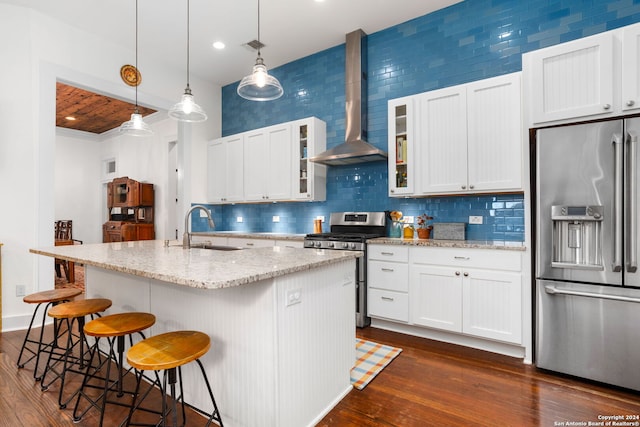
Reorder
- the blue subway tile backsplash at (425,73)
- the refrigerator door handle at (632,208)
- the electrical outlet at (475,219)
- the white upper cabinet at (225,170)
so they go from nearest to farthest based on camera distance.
Result: the refrigerator door handle at (632,208) < the blue subway tile backsplash at (425,73) < the electrical outlet at (475,219) < the white upper cabinet at (225,170)

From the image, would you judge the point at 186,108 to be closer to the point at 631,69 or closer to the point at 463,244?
the point at 463,244

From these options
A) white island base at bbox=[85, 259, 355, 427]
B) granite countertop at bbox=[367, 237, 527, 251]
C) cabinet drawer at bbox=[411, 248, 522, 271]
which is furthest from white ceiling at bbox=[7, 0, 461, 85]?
white island base at bbox=[85, 259, 355, 427]

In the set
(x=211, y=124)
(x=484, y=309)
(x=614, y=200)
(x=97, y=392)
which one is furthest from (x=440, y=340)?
(x=211, y=124)

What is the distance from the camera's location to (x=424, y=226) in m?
3.45

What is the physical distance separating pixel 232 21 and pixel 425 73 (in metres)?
2.24

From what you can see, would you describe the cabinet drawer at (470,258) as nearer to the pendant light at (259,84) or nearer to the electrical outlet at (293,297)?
the electrical outlet at (293,297)

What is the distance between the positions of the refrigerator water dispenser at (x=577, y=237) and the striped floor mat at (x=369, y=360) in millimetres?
1417

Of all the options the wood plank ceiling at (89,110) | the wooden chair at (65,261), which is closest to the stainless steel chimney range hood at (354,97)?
the wood plank ceiling at (89,110)

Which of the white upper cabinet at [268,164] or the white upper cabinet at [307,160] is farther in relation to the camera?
the white upper cabinet at [268,164]

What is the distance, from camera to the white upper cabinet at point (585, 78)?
217 cm

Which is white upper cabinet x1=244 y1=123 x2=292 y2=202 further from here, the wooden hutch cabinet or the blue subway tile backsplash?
the wooden hutch cabinet

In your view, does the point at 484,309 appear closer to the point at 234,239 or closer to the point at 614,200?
the point at 614,200

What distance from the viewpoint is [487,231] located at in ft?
10.5

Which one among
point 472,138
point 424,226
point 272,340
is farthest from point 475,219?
point 272,340
